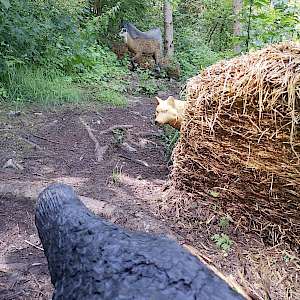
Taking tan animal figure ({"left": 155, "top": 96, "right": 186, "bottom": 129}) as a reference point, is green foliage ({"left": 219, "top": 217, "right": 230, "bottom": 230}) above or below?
below

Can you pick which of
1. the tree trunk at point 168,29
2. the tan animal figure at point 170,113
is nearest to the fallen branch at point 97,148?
the tan animal figure at point 170,113

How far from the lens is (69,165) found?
170 inches

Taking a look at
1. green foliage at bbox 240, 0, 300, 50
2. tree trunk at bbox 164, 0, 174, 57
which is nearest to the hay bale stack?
green foliage at bbox 240, 0, 300, 50

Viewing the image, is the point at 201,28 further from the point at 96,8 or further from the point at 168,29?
the point at 96,8

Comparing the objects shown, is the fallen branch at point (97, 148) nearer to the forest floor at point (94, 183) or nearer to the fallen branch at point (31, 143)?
the forest floor at point (94, 183)

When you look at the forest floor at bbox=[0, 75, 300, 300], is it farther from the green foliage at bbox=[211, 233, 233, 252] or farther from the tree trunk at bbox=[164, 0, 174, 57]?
the tree trunk at bbox=[164, 0, 174, 57]

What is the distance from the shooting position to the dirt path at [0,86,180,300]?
273 centimetres

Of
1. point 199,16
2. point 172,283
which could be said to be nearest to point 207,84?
point 172,283

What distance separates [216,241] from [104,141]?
222 centimetres

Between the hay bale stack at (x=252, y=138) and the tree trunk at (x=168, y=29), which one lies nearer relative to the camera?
the hay bale stack at (x=252, y=138)

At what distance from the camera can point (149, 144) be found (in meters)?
5.30

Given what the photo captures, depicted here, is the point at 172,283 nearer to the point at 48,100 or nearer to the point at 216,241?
the point at 216,241

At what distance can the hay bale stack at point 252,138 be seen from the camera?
305 centimetres

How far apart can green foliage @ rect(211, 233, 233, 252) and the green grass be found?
11.5 feet
